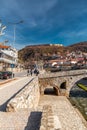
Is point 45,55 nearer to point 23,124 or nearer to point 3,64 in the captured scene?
point 3,64

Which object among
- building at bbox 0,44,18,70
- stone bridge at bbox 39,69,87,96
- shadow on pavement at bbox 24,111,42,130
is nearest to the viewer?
shadow on pavement at bbox 24,111,42,130

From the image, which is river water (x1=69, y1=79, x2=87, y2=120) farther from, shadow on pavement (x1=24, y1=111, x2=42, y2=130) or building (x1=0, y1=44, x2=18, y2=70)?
building (x1=0, y1=44, x2=18, y2=70)

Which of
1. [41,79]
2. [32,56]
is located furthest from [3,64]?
[32,56]

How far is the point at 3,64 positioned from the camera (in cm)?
6881

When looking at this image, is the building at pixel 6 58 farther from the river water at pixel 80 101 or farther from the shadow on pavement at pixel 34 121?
the shadow on pavement at pixel 34 121

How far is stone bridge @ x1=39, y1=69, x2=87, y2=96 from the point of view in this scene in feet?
129

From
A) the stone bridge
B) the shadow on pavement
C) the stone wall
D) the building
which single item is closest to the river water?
the stone bridge

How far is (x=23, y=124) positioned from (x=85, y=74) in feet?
109

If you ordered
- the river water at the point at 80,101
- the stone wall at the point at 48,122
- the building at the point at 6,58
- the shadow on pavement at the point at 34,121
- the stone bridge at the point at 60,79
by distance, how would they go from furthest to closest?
the building at the point at 6,58 < the stone bridge at the point at 60,79 < the river water at the point at 80,101 < the shadow on pavement at the point at 34,121 < the stone wall at the point at 48,122

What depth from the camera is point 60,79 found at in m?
40.0

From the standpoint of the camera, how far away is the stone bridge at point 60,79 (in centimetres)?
3944

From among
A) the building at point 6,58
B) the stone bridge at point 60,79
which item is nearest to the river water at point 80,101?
the stone bridge at point 60,79

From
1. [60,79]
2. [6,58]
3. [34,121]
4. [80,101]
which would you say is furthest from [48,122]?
[6,58]

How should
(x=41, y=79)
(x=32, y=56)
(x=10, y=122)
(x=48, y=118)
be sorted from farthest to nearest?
(x=32, y=56) → (x=41, y=79) → (x=10, y=122) → (x=48, y=118)
